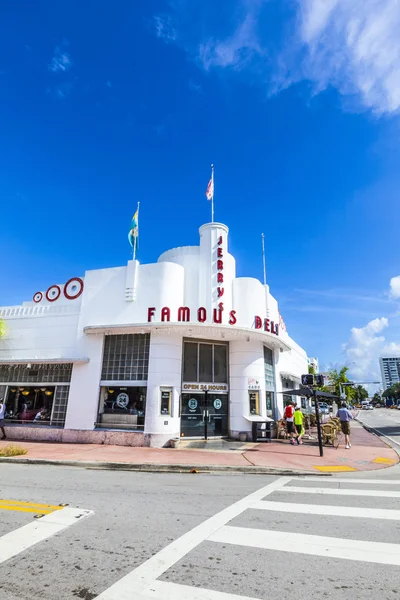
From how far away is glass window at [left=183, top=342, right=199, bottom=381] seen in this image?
667 inches

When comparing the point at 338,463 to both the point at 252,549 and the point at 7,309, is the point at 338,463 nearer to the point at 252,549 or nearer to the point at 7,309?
the point at 252,549

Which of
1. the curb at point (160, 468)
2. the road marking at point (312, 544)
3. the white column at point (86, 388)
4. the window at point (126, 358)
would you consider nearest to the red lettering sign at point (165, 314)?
the window at point (126, 358)

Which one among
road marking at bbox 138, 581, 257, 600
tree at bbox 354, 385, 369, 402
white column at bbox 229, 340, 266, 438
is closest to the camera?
road marking at bbox 138, 581, 257, 600

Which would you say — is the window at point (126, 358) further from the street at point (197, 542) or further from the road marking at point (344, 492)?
the road marking at point (344, 492)

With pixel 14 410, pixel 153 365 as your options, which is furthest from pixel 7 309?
pixel 153 365

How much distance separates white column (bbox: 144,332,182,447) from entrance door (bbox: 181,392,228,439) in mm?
647

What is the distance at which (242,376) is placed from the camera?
17.4 m

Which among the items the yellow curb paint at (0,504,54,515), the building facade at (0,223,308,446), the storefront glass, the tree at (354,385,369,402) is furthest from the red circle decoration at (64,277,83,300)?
the tree at (354,385,369,402)

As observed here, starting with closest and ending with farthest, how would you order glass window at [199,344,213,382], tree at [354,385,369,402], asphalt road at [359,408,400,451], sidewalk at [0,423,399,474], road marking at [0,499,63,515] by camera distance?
road marking at [0,499,63,515] → sidewalk at [0,423,399,474] → glass window at [199,344,213,382] → asphalt road at [359,408,400,451] → tree at [354,385,369,402]

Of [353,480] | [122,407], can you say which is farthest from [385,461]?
[122,407]

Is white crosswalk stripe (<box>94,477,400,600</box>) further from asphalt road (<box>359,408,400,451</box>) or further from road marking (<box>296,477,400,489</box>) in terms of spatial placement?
asphalt road (<box>359,408,400,451</box>)

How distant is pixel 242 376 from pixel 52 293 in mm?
10999

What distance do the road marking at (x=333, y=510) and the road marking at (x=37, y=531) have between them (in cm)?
325

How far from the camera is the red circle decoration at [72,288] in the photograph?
1841cm
